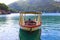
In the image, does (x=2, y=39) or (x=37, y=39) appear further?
(x=2, y=39)

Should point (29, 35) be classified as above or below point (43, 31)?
above

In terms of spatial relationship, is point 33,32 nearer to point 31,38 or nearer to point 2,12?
point 31,38

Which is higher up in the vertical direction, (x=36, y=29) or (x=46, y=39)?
(x=36, y=29)

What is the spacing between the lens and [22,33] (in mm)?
20859

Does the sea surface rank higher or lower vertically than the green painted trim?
lower

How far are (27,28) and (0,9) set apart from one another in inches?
7058

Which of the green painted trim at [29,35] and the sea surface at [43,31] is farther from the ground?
the green painted trim at [29,35]

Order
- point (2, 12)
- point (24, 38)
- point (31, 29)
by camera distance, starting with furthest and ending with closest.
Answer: point (2, 12), point (24, 38), point (31, 29)

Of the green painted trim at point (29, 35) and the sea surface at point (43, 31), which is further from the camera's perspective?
the sea surface at point (43, 31)

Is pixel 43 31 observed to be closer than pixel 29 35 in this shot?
No

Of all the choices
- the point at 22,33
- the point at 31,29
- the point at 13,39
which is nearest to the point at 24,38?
the point at 22,33

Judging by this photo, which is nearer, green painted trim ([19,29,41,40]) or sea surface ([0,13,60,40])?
green painted trim ([19,29,41,40])

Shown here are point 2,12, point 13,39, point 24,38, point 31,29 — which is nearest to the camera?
point 31,29

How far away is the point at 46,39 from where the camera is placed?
25016 millimetres
